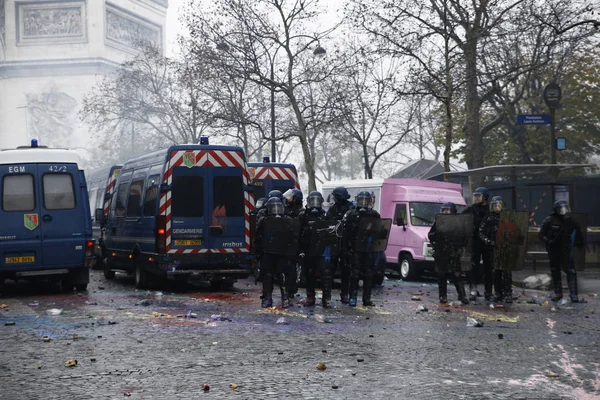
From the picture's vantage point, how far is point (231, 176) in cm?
1664

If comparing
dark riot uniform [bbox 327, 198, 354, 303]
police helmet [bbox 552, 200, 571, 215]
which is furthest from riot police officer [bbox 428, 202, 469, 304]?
police helmet [bbox 552, 200, 571, 215]

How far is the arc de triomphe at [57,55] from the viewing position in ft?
280

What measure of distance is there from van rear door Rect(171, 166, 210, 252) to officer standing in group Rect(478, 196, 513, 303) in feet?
15.5

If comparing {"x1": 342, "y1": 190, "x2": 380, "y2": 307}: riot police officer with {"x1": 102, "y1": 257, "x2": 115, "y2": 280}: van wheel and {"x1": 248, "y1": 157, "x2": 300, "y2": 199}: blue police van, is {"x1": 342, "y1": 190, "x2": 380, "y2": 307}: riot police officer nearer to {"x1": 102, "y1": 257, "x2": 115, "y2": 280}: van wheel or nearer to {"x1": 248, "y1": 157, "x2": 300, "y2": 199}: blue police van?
{"x1": 102, "y1": 257, "x2": 115, "y2": 280}: van wheel

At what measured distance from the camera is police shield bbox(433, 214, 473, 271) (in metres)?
14.7

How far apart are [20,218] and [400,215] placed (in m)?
8.79

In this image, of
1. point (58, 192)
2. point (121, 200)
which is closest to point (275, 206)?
point (58, 192)

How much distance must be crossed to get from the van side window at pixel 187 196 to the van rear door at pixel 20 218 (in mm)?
2306

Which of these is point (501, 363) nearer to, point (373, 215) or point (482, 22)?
point (373, 215)

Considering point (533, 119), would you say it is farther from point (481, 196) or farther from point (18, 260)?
point (18, 260)

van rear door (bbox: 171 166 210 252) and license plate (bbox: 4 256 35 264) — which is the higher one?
van rear door (bbox: 171 166 210 252)

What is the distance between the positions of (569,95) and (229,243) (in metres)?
28.2

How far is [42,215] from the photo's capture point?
53.0 feet

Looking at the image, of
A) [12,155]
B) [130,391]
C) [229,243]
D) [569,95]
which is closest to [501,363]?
[130,391]
